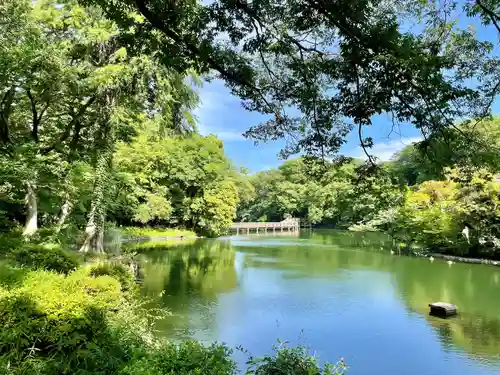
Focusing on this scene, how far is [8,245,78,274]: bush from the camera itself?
6.25 metres

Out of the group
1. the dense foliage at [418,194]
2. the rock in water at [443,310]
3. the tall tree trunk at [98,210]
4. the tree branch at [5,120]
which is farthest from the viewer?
the tall tree trunk at [98,210]

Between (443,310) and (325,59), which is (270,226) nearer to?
(443,310)

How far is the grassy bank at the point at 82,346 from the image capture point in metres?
2.63

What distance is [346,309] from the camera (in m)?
9.45

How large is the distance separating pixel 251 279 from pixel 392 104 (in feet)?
35.3

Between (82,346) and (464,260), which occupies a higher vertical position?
(82,346)

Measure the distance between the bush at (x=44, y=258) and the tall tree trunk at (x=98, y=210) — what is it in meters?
3.92

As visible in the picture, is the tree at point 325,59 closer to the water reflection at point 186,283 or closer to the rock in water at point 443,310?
the water reflection at point 186,283

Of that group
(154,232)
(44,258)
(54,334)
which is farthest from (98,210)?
A: (154,232)

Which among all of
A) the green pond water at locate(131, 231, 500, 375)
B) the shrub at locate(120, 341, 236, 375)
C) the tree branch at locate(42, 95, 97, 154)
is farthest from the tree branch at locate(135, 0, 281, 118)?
the tree branch at locate(42, 95, 97, 154)

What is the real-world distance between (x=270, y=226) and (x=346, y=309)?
30.2m

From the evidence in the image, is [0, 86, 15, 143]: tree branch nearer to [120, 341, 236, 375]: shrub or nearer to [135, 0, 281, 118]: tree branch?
[135, 0, 281, 118]: tree branch

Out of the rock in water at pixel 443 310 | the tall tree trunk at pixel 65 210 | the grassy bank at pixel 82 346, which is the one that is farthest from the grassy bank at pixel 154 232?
the grassy bank at pixel 82 346

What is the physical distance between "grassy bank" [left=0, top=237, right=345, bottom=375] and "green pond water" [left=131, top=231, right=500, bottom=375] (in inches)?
115
